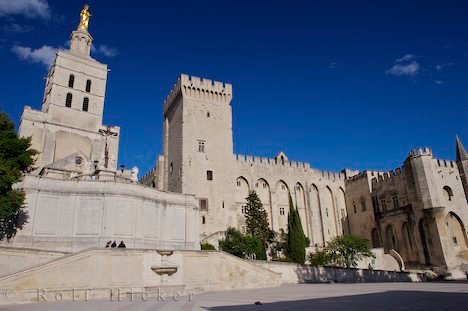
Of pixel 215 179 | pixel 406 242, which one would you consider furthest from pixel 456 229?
pixel 215 179

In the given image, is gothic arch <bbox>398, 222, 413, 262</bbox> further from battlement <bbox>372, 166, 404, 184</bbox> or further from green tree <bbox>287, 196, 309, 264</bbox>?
green tree <bbox>287, 196, 309, 264</bbox>

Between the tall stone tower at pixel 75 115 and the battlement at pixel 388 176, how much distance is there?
106 ft

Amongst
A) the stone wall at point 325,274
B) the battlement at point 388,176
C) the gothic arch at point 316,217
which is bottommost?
the stone wall at point 325,274

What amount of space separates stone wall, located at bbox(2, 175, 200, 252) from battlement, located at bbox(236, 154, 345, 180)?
19.6 metres

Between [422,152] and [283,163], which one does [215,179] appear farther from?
[422,152]

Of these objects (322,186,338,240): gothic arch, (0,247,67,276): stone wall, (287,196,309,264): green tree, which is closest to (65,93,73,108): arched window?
(0,247,67,276): stone wall

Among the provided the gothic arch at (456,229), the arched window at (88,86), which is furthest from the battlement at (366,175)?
the arched window at (88,86)

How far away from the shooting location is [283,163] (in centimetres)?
4666

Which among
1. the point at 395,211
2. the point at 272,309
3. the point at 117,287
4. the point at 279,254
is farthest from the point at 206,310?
the point at 395,211

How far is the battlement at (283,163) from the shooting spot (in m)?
43.6

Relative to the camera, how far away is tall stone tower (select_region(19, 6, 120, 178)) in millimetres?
34125

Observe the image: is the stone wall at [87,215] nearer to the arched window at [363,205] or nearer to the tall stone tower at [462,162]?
the arched window at [363,205]

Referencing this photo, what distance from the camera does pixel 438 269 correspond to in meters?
34.3

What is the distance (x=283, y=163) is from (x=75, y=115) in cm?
2561
